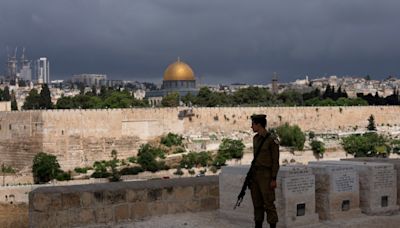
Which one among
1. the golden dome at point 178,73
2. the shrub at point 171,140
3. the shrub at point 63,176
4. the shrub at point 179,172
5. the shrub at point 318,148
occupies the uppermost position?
the golden dome at point 178,73

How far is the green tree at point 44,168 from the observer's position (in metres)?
33.8

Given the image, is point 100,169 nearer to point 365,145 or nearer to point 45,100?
point 365,145

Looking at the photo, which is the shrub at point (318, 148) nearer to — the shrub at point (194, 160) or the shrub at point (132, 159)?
the shrub at point (194, 160)

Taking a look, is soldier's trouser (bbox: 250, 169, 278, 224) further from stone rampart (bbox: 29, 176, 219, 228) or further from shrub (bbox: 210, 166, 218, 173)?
shrub (bbox: 210, 166, 218, 173)

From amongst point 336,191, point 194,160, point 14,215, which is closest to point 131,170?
point 194,160

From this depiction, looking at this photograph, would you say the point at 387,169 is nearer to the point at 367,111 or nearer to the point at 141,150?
the point at 141,150

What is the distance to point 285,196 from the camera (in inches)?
251

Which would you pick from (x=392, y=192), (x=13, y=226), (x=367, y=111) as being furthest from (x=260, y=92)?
(x=392, y=192)

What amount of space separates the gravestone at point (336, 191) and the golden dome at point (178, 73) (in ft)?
192

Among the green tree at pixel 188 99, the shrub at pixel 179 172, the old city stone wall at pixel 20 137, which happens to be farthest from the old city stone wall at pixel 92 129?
the green tree at pixel 188 99

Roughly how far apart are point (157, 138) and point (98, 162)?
482 cm

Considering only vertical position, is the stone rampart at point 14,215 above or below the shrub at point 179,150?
below

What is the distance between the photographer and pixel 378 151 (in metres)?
39.0

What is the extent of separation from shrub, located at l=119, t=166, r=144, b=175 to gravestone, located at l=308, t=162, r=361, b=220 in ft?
90.3
